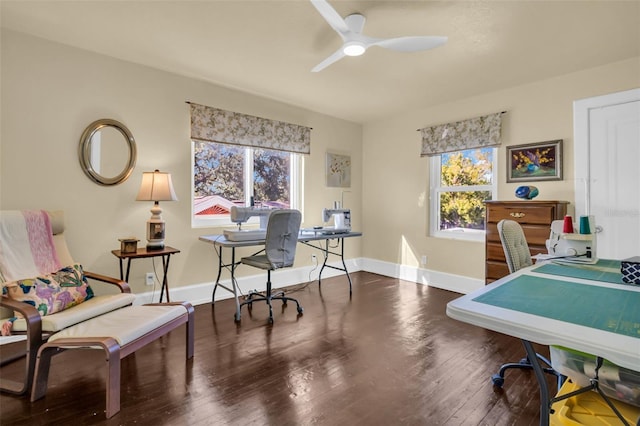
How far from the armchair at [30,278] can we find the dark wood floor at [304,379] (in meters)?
0.29

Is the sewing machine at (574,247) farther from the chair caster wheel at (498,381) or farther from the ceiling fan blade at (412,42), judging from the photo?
the ceiling fan blade at (412,42)

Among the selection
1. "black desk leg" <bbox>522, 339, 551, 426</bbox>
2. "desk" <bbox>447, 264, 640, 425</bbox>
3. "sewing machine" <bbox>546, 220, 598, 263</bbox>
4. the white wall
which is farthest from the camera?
the white wall

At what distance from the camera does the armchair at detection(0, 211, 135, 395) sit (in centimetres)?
176

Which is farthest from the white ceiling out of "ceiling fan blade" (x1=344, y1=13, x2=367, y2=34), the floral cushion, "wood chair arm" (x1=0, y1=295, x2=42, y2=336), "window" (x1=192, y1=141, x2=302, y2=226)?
"wood chair arm" (x1=0, y1=295, x2=42, y2=336)

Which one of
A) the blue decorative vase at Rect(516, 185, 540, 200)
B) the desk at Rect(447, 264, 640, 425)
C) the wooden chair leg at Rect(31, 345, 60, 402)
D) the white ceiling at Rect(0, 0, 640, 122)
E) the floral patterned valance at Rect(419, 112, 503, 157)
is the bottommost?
the wooden chair leg at Rect(31, 345, 60, 402)

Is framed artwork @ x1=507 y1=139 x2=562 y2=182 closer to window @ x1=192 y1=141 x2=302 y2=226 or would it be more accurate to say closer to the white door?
the white door

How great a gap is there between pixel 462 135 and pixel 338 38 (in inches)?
84.3

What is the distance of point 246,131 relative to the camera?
12.3 ft

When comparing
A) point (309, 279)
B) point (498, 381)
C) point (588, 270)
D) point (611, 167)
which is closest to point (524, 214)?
point (611, 167)

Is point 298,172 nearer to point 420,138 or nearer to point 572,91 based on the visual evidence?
point 420,138

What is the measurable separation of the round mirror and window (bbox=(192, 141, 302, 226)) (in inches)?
25.4

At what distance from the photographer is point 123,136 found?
9.82 feet

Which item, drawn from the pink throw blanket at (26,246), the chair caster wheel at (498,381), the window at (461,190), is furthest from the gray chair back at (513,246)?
the pink throw blanket at (26,246)

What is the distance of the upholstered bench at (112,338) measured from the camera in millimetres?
1639
